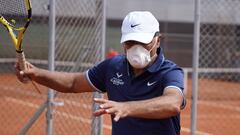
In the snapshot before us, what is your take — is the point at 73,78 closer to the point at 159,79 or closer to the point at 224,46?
the point at 159,79

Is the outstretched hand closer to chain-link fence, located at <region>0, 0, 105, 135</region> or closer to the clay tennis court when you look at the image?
chain-link fence, located at <region>0, 0, 105, 135</region>

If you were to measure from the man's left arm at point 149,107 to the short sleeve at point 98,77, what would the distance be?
2.58 ft

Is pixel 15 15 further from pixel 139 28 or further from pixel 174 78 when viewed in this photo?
pixel 174 78

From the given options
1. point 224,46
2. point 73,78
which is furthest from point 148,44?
point 224,46

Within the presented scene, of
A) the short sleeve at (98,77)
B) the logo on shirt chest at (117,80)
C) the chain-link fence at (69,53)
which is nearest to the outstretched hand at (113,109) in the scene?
the logo on shirt chest at (117,80)

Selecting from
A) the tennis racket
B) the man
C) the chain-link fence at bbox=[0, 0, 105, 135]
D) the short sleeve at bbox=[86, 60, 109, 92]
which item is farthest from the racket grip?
the chain-link fence at bbox=[0, 0, 105, 135]

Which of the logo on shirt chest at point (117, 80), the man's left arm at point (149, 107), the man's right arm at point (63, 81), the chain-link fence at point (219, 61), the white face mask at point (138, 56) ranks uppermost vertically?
the white face mask at point (138, 56)

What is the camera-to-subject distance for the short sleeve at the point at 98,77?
4.06 metres

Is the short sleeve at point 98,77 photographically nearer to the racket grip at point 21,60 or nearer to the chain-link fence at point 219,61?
the racket grip at point 21,60

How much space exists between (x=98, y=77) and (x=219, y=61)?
17.9 meters

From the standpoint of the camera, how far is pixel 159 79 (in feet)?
11.7

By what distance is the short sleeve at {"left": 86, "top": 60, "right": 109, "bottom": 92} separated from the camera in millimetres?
4062

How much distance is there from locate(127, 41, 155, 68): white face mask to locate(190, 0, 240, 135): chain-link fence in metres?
11.0

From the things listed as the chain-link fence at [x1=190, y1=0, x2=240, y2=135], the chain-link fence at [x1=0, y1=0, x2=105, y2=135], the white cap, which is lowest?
the chain-link fence at [x1=190, y1=0, x2=240, y2=135]
